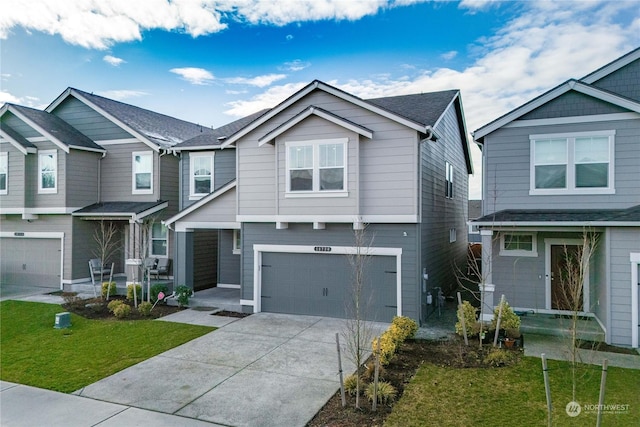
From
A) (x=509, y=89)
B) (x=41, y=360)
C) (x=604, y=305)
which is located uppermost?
(x=509, y=89)

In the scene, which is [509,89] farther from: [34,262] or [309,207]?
[34,262]

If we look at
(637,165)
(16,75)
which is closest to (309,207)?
(637,165)

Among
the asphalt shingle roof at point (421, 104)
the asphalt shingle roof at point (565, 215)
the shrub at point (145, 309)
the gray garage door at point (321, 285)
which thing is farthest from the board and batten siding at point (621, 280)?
the shrub at point (145, 309)

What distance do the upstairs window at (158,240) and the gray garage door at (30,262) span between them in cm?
407

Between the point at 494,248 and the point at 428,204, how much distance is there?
94.5 inches

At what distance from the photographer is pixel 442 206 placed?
14.7m

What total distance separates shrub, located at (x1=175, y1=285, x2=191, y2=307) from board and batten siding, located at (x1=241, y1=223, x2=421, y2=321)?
6.85 feet

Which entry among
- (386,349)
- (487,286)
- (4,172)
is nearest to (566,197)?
Result: (487,286)

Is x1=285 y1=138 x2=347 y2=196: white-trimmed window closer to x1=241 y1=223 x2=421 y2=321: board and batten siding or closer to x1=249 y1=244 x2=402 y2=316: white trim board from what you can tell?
x1=241 y1=223 x2=421 y2=321: board and batten siding

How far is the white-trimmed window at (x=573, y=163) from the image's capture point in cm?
1055

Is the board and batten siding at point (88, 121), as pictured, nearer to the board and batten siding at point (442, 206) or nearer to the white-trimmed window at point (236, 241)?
the white-trimmed window at point (236, 241)

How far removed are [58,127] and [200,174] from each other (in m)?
6.97

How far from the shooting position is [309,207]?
38.2ft

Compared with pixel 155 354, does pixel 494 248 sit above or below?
above
